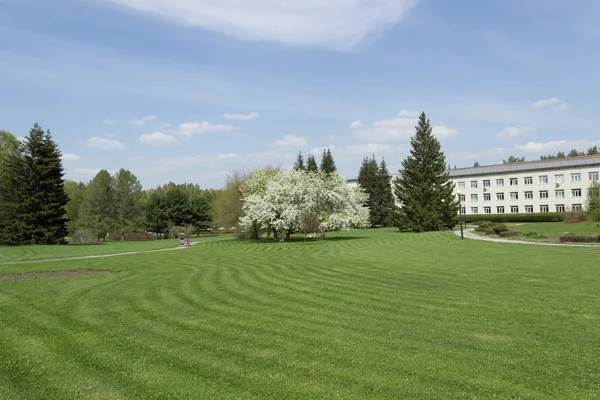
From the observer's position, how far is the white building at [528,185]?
69.8 metres

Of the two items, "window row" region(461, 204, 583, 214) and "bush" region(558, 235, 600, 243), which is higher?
"window row" region(461, 204, 583, 214)

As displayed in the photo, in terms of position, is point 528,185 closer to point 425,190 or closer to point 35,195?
point 425,190

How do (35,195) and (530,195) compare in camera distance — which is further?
(530,195)

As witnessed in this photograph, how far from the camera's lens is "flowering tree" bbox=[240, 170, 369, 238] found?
39.6m

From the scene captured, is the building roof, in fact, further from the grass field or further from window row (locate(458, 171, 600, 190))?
the grass field

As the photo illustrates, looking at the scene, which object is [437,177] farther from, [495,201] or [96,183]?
[96,183]

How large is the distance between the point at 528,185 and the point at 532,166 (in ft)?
11.6

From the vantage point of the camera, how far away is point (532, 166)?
7462 cm

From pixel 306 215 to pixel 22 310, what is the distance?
29353 mm

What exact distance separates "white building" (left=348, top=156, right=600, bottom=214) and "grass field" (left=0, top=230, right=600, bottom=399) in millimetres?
68322

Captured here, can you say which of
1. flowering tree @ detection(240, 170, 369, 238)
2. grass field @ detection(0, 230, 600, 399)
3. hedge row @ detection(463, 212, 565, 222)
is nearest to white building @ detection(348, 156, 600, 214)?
hedge row @ detection(463, 212, 565, 222)

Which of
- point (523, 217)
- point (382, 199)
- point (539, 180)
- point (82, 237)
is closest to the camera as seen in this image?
point (82, 237)

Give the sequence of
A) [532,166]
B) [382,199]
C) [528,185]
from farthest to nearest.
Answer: [382,199] → [528,185] → [532,166]

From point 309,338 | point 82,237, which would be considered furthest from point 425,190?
point 82,237
